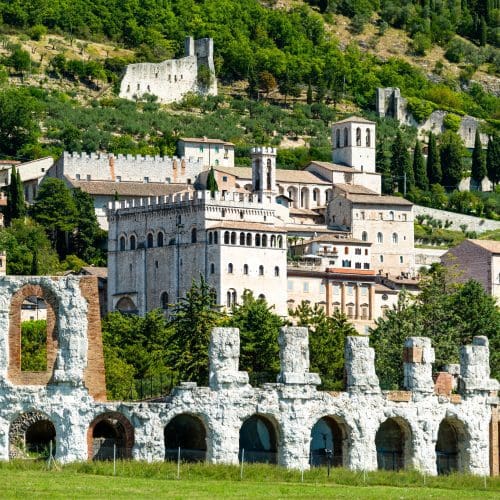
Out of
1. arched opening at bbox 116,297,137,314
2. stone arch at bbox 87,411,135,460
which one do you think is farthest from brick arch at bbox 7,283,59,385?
arched opening at bbox 116,297,137,314

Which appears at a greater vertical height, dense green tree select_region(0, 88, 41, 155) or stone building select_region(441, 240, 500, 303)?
dense green tree select_region(0, 88, 41, 155)

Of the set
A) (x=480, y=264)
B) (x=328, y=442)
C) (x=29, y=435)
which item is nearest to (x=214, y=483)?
(x=29, y=435)

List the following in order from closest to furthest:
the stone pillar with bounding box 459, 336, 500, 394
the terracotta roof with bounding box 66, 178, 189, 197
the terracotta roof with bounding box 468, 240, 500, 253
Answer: the stone pillar with bounding box 459, 336, 500, 394, the terracotta roof with bounding box 468, 240, 500, 253, the terracotta roof with bounding box 66, 178, 189, 197

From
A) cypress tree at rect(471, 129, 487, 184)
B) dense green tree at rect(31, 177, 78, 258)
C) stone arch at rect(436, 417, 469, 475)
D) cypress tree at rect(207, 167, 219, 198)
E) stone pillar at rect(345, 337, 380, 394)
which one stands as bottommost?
stone arch at rect(436, 417, 469, 475)

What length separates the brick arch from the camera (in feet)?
179

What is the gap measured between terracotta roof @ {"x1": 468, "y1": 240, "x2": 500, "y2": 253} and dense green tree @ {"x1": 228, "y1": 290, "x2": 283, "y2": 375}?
44.2 meters

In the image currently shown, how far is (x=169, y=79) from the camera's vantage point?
186 m

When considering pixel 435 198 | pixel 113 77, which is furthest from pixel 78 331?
pixel 113 77

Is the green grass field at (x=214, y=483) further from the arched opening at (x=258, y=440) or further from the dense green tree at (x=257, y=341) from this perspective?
the dense green tree at (x=257, y=341)

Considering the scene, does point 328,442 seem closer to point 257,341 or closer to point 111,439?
point 111,439

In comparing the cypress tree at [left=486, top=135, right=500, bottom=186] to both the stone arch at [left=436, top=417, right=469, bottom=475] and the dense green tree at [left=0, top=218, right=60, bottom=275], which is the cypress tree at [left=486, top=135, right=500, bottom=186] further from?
the stone arch at [left=436, top=417, right=469, bottom=475]

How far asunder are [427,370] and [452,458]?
2979 millimetres

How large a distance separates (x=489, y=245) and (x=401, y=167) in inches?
956

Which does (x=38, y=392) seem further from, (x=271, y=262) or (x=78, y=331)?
(x=271, y=262)
